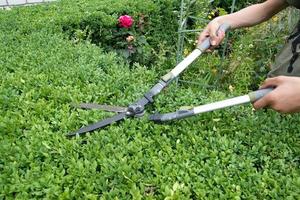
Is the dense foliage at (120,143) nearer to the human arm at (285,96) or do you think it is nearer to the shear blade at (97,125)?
the shear blade at (97,125)

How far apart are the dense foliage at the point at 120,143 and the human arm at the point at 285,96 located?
23 cm

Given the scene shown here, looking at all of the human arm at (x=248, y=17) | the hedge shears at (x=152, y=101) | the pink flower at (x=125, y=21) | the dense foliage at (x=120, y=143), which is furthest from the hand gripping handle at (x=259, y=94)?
the pink flower at (x=125, y=21)

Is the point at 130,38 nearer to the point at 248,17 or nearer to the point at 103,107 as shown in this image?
the point at 248,17

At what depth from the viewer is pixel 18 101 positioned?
2.33 metres

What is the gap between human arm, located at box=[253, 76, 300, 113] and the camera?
72.1 inches

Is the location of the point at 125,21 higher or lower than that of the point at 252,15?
lower

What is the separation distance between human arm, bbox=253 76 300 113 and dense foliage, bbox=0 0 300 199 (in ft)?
0.77

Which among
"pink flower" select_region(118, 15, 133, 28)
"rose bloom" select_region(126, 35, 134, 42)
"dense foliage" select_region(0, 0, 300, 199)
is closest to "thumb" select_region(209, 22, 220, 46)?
"dense foliage" select_region(0, 0, 300, 199)

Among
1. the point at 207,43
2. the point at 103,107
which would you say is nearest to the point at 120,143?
the point at 103,107

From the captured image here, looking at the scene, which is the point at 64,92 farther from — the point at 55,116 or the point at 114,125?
the point at 114,125

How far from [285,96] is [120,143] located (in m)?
0.75

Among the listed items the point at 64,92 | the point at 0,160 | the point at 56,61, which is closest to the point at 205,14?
the point at 56,61

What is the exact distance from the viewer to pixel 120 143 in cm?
197

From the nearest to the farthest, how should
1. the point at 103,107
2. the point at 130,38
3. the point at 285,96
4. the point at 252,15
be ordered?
the point at 285,96 < the point at 103,107 < the point at 252,15 < the point at 130,38
